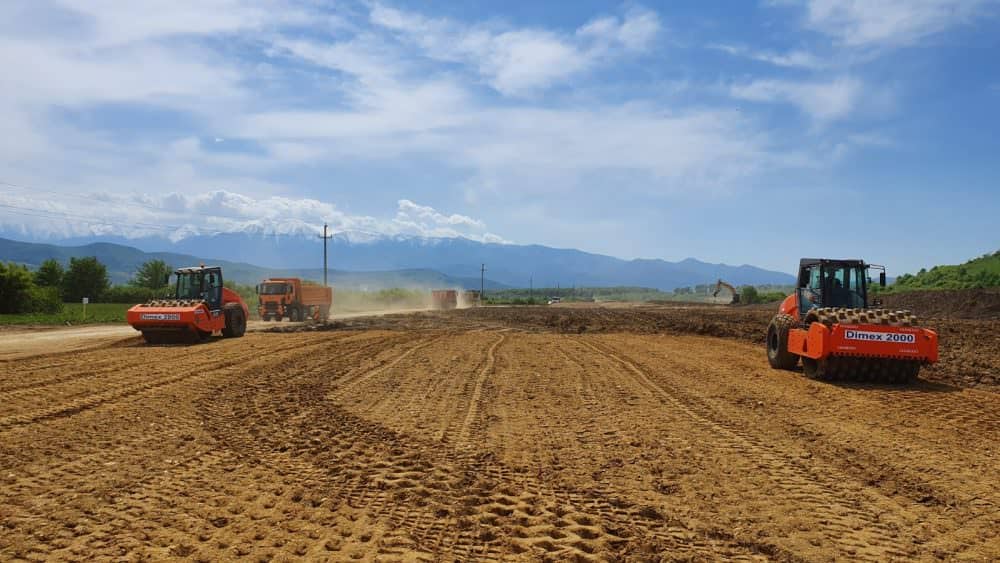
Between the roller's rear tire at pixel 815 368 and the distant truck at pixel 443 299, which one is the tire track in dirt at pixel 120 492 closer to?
the roller's rear tire at pixel 815 368

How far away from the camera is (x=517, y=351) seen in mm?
19828

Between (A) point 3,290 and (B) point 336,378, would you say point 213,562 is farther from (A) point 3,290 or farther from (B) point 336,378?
(A) point 3,290

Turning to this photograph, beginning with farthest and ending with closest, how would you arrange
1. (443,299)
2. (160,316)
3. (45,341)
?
(443,299) < (45,341) < (160,316)

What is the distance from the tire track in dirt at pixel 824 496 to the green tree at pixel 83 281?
74.0m

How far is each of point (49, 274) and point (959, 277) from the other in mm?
79268

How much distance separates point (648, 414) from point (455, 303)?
214 feet

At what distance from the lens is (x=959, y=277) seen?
56.2 meters

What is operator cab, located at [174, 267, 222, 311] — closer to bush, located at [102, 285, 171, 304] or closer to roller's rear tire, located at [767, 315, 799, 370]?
roller's rear tire, located at [767, 315, 799, 370]

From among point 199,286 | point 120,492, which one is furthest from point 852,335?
point 199,286

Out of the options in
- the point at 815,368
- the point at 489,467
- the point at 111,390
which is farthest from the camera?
the point at 815,368

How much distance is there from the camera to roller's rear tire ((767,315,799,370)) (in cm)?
1630

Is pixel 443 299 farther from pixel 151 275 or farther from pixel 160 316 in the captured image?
pixel 160 316

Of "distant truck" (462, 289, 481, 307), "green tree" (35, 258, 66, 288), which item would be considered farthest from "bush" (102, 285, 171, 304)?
"distant truck" (462, 289, 481, 307)

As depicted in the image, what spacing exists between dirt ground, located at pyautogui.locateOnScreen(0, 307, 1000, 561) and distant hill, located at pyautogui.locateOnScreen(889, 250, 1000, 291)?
47.9 metres
